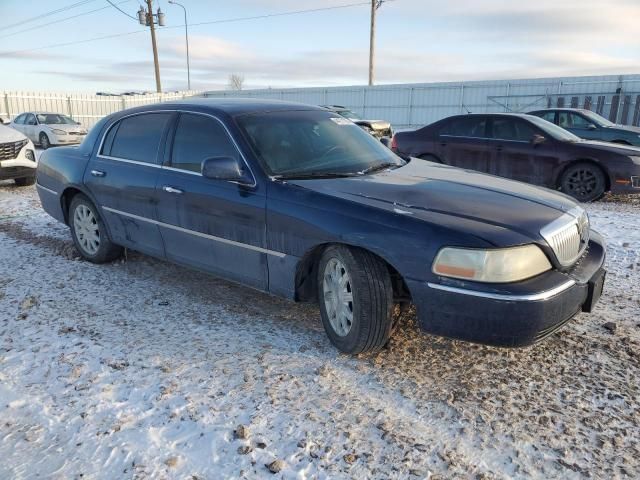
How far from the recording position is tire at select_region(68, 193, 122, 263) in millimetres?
4910

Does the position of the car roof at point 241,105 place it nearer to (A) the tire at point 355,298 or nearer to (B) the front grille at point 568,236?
(A) the tire at point 355,298

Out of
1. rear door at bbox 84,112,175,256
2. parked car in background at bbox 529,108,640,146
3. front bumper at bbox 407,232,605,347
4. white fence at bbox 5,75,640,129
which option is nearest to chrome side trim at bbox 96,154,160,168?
rear door at bbox 84,112,175,256

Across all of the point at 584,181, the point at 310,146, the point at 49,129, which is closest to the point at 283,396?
the point at 310,146

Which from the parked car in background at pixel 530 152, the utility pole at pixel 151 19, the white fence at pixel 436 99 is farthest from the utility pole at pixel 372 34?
the parked car in background at pixel 530 152

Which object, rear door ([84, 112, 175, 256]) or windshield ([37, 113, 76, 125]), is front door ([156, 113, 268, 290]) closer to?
rear door ([84, 112, 175, 256])

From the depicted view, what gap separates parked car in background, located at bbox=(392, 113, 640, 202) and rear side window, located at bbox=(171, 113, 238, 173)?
20.1ft

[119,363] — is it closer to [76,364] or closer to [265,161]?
[76,364]

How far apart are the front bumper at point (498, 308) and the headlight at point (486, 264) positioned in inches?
1.7

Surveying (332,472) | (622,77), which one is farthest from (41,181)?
(622,77)

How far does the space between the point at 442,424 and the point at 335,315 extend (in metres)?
0.95

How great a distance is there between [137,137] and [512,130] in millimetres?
6488

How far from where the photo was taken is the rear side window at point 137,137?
4242 mm

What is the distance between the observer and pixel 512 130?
28.4ft

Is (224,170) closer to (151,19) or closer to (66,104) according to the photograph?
(66,104)
